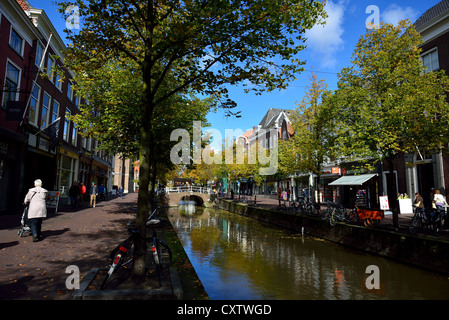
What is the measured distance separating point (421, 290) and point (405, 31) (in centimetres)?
1213

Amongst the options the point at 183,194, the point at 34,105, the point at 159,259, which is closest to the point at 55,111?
the point at 34,105

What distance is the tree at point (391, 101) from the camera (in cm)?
1112

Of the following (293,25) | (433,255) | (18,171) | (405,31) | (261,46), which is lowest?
(433,255)

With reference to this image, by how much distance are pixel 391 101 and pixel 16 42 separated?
19600 mm

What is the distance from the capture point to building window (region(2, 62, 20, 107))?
14548 mm

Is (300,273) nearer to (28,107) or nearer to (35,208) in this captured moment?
(35,208)

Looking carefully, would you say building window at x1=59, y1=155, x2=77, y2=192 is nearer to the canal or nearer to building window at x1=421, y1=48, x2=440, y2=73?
the canal

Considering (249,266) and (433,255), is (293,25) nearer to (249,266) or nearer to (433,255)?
(249,266)

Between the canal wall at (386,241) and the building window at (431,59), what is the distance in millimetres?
13832

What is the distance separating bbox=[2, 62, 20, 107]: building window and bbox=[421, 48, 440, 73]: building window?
25543mm

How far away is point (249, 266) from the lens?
9.44m

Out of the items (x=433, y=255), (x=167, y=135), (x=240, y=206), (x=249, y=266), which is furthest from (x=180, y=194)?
(x=433, y=255)

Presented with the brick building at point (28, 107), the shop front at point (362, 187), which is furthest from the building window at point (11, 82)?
the shop front at point (362, 187)

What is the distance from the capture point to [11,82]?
1508 centimetres
